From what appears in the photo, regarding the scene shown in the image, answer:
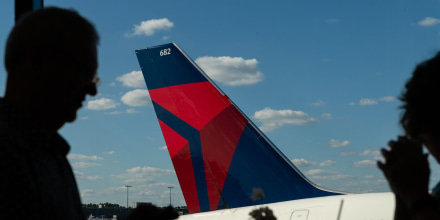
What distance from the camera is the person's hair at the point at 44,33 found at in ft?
2.59

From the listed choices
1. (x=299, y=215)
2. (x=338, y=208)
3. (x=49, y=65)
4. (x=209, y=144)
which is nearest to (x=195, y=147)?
(x=209, y=144)

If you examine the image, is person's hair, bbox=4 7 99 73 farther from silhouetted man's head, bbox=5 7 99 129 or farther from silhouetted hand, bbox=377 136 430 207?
silhouetted hand, bbox=377 136 430 207

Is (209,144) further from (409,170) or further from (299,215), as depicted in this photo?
(409,170)

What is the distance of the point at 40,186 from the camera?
2.37 feet

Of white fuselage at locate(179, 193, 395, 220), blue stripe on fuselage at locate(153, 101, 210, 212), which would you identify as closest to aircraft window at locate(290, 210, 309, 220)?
white fuselage at locate(179, 193, 395, 220)

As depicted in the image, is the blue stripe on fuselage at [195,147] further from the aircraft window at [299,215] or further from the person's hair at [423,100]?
the person's hair at [423,100]

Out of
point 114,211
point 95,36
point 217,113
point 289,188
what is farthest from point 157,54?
point 95,36

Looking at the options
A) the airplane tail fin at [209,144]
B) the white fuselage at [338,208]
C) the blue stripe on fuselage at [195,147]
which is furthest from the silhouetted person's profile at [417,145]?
the blue stripe on fuselage at [195,147]

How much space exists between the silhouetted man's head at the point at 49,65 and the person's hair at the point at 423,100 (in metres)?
0.59

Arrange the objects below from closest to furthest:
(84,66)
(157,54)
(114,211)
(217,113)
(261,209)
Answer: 1. (84,66)
2. (261,209)
3. (114,211)
4. (217,113)
5. (157,54)

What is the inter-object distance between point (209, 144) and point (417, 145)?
10.0 feet

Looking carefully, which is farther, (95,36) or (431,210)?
(95,36)

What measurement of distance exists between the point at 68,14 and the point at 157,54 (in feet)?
11.6

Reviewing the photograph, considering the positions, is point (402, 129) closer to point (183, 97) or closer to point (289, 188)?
point (289, 188)
